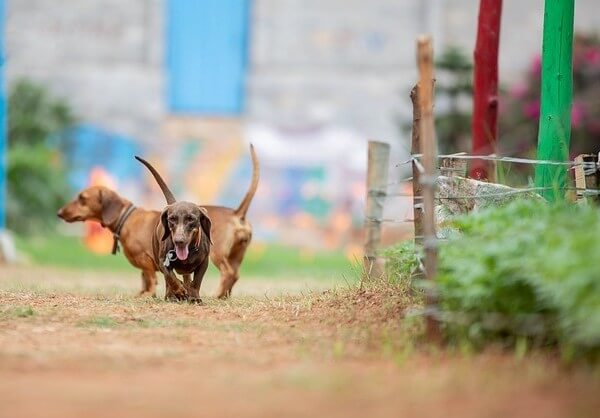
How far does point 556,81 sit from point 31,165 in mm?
13934

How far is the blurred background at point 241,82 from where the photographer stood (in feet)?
79.9

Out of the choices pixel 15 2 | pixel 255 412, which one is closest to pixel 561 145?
pixel 255 412

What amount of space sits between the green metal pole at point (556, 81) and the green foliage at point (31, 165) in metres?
13.8

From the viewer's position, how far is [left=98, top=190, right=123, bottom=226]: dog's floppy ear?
987 centimetres

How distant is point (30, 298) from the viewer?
827 centimetres

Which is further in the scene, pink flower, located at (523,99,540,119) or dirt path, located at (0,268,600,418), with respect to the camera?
pink flower, located at (523,99,540,119)

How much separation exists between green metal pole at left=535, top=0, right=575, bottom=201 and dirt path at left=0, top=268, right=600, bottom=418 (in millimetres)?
1889

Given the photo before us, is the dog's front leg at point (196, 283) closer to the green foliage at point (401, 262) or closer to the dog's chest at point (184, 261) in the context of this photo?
the dog's chest at point (184, 261)

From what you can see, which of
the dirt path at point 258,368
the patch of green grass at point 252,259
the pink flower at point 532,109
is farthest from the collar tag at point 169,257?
the pink flower at point 532,109

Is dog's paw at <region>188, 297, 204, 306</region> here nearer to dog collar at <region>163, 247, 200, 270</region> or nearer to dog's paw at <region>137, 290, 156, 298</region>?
dog collar at <region>163, 247, 200, 270</region>

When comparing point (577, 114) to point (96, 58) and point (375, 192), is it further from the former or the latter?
point (96, 58)

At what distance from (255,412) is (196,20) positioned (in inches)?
811

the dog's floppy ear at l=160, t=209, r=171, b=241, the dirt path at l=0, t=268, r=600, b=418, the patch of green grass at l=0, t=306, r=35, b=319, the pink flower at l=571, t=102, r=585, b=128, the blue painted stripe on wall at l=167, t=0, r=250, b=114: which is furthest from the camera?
the blue painted stripe on wall at l=167, t=0, r=250, b=114

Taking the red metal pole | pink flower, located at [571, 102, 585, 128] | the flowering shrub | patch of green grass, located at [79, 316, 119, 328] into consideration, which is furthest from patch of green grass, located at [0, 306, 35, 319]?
pink flower, located at [571, 102, 585, 128]
